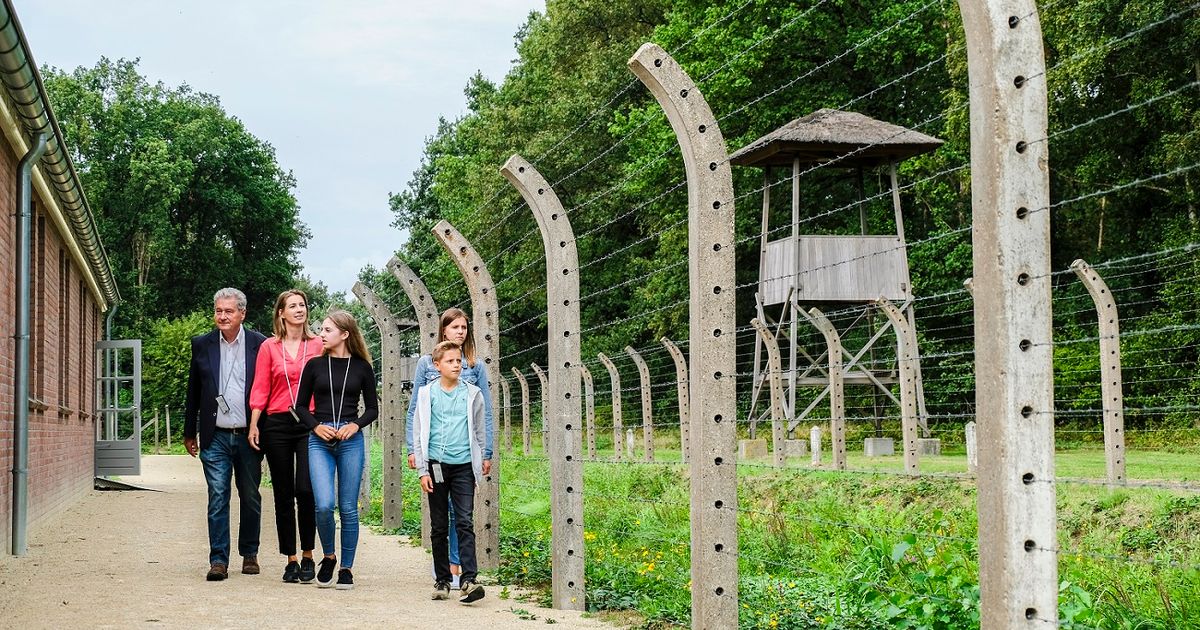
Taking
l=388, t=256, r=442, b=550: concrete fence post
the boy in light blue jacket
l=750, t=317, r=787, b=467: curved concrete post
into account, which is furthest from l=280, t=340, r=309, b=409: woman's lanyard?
l=750, t=317, r=787, b=467: curved concrete post

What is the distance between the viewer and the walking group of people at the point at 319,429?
7789mm

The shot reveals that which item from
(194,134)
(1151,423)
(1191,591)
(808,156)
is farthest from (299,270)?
(1191,591)

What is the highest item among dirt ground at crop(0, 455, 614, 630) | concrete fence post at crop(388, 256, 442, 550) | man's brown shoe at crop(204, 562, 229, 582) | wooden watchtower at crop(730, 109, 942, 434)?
wooden watchtower at crop(730, 109, 942, 434)

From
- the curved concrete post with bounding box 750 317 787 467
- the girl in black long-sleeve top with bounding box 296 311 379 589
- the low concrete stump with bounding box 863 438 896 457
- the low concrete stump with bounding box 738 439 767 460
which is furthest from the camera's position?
the low concrete stump with bounding box 863 438 896 457

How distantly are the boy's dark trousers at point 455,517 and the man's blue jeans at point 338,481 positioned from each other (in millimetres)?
605

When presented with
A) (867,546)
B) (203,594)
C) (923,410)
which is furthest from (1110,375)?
(923,410)

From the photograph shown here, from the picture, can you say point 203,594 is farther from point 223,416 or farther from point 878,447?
point 878,447

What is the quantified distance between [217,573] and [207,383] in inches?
47.7

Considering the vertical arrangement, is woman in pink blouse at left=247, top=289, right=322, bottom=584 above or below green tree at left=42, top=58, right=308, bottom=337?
below

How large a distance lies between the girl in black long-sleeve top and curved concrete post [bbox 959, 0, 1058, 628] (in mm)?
5156

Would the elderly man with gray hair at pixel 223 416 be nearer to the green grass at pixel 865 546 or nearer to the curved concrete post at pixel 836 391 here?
the green grass at pixel 865 546

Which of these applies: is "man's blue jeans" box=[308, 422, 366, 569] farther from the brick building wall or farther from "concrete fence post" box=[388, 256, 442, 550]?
the brick building wall

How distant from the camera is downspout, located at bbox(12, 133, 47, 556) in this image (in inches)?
440

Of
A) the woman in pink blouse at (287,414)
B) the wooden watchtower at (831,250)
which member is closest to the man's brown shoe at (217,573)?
the woman in pink blouse at (287,414)
